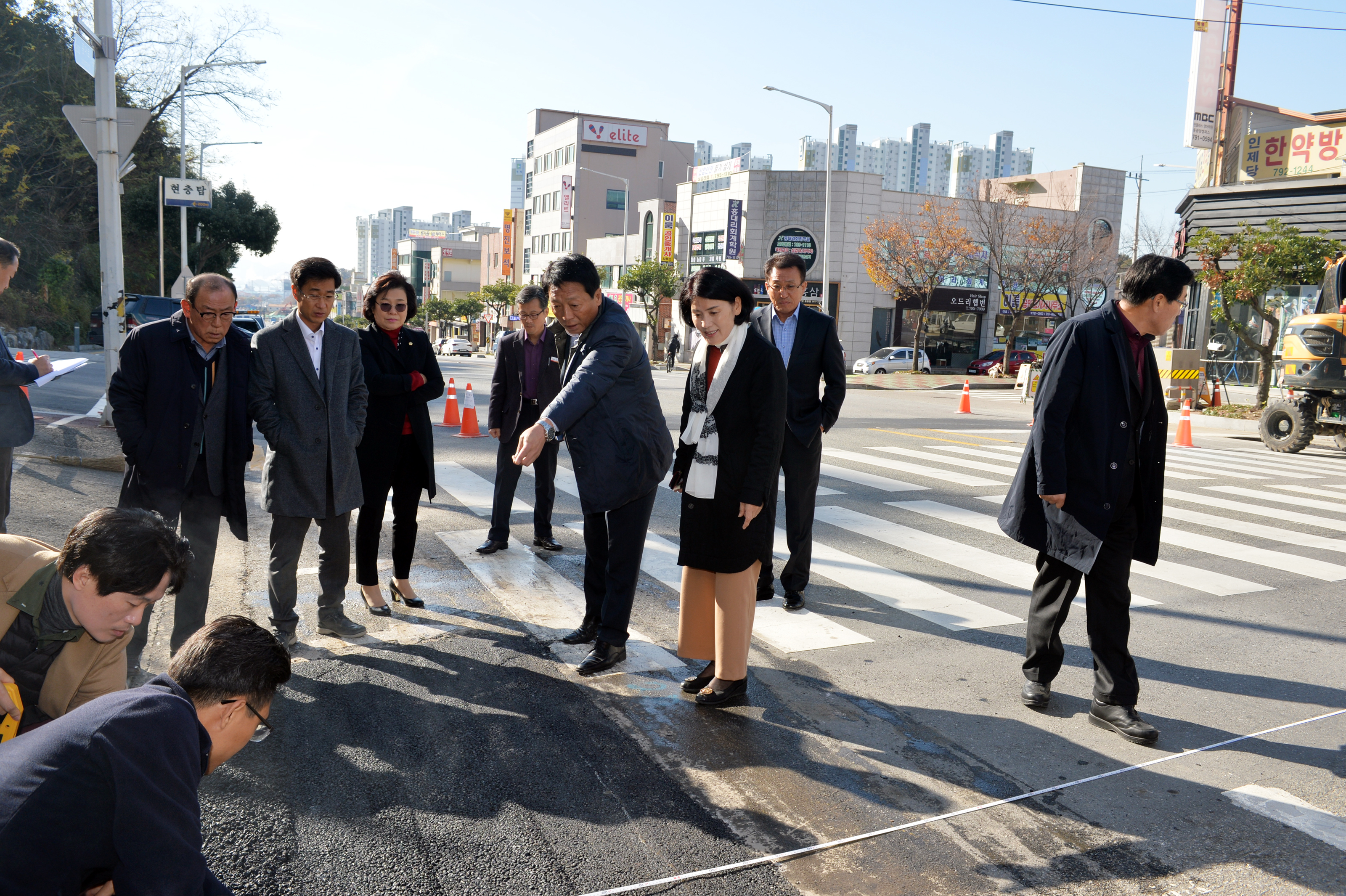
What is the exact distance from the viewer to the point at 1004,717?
439cm

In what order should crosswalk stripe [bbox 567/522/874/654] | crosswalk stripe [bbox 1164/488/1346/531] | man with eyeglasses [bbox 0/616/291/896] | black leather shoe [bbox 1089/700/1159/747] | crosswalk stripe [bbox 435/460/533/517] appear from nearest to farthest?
man with eyeglasses [bbox 0/616/291/896] < black leather shoe [bbox 1089/700/1159/747] < crosswalk stripe [bbox 567/522/874/654] < crosswalk stripe [bbox 435/460/533/517] < crosswalk stripe [bbox 1164/488/1346/531]

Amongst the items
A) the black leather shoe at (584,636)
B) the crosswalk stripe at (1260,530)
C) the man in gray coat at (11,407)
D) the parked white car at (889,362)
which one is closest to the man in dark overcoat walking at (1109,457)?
the black leather shoe at (584,636)

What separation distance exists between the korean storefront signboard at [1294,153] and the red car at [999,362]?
16026 millimetres

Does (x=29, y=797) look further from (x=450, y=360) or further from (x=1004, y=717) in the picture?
(x=450, y=360)

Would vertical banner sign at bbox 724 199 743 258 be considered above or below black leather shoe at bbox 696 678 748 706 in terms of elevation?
above

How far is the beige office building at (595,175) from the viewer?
270 ft

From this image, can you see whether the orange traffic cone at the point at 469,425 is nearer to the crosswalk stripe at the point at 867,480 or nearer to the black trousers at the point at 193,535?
the crosswalk stripe at the point at 867,480

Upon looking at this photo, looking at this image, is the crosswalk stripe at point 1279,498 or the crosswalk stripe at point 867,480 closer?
the crosswalk stripe at point 1279,498

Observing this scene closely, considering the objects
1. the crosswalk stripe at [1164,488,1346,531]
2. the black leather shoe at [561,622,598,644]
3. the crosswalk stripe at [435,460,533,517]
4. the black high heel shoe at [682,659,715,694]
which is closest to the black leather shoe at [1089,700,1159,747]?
the black high heel shoe at [682,659,715,694]

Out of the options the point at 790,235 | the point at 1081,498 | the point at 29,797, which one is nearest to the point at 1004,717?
the point at 1081,498

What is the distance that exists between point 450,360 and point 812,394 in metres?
47.8

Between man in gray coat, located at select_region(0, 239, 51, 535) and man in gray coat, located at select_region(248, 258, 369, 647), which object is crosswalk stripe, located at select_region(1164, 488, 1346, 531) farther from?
man in gray coat, located at select_region(0, 239, 51, 535)

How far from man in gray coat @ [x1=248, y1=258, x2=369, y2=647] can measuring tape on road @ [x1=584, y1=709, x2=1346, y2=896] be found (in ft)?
9.11

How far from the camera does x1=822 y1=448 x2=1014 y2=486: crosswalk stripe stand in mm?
10992
